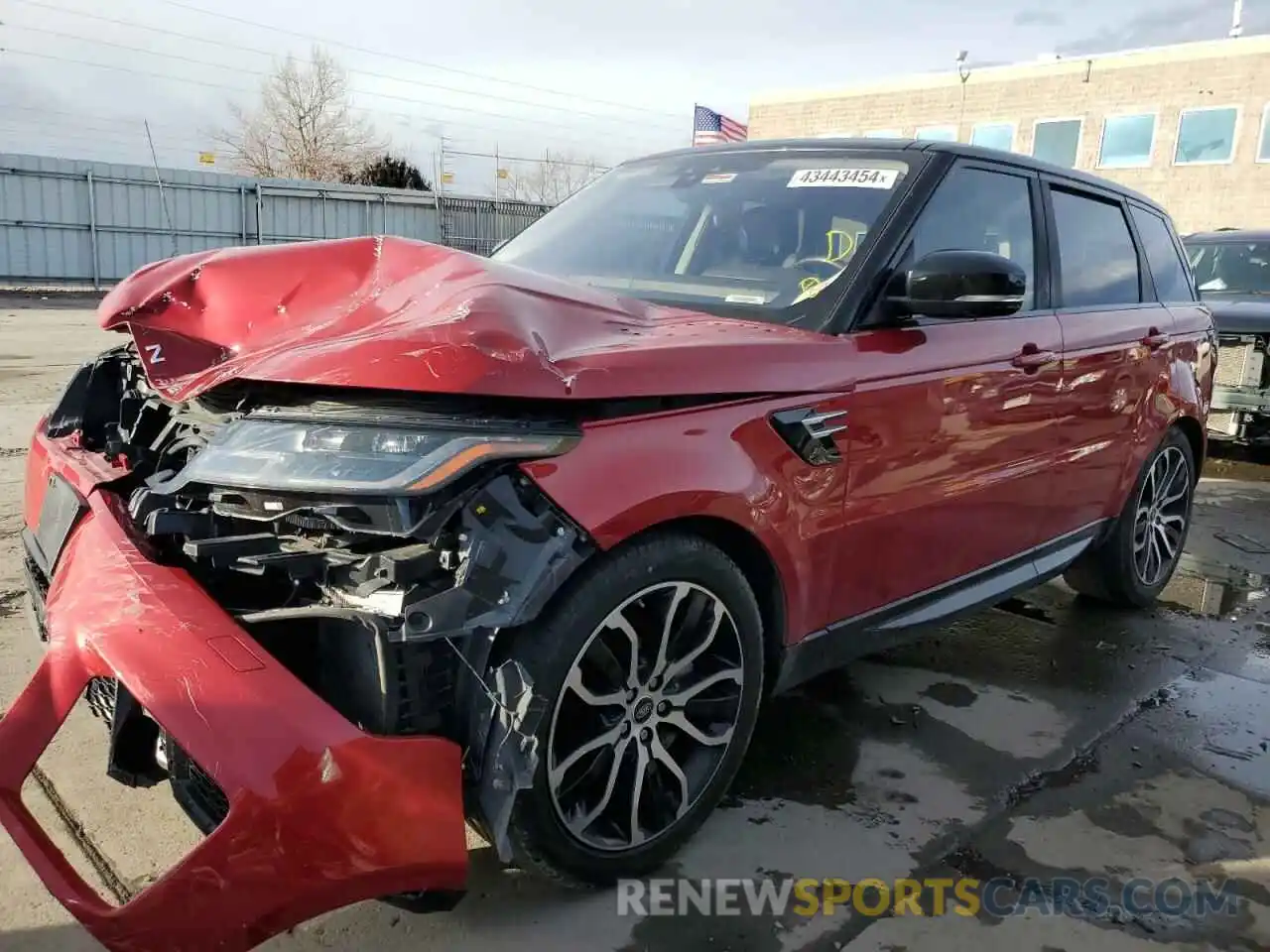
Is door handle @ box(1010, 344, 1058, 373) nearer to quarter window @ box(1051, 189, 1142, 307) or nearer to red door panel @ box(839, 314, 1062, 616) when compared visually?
red door panel @ box(839, 314, 1062, 616)

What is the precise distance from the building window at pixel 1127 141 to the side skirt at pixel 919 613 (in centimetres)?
2662

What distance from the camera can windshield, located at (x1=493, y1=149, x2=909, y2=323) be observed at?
2891 mm

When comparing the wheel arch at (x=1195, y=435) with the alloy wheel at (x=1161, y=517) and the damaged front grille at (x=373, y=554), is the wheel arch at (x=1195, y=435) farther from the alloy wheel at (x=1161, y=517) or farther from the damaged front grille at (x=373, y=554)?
the damaged front grille at (x=373, y=554)

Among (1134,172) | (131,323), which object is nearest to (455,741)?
(131,323)

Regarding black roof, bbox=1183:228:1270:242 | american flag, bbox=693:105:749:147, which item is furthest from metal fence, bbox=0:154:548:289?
black roof, bbox=1183:228:1270:242

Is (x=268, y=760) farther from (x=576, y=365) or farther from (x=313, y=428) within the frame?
(x=576, y=365)

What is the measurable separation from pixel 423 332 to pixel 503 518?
1.35ft

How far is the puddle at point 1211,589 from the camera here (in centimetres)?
472

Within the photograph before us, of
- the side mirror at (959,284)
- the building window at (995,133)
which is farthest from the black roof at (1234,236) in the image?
the building window at (995,133)

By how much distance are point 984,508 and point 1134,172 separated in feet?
90.9

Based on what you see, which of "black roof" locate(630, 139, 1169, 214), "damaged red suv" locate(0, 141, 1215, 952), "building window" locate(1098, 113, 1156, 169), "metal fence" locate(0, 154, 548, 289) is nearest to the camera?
"damaged red suv" locate(0, 141, 1215, 952)

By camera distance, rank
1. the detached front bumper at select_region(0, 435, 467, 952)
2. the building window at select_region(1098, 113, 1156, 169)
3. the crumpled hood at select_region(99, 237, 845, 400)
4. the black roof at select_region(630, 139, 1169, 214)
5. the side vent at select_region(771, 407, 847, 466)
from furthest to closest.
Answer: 1. the building window at select_region(1098, 113, 1156, 169)
2. the black roof at select_region(630, 139, 1169, 214)
3. the side vent at select_region(771, 407, 847, 466)
4. the crumpled hood at select_region(99, 237, 845, 400)
5. the detached front bumper at select_region(0, 435, 467, 952)

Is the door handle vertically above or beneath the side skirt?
above

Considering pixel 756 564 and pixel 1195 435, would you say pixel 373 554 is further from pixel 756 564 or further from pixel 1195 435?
pixel 1195 435
